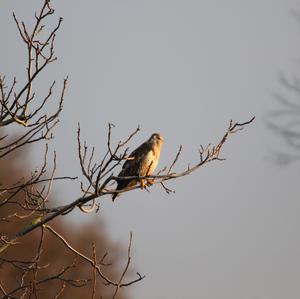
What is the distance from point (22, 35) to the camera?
3867 millimetres

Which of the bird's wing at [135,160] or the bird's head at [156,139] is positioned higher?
the bird's head at [156,139]

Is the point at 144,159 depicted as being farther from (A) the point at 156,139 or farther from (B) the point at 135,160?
(A) the point at 156,139

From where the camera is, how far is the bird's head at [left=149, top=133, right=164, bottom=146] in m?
7.20

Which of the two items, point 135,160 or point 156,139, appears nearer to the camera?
point 135,160

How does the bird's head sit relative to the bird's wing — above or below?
above

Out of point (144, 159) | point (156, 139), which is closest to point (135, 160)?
point (144, 159)

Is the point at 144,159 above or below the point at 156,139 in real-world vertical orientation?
below

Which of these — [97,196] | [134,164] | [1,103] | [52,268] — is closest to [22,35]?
[1,103]

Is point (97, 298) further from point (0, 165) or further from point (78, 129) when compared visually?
point (78, 129)

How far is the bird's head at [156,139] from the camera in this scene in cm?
720

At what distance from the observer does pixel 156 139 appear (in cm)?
727

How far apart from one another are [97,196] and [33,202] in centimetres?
87

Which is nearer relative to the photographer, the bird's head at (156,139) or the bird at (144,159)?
the bird at (144,159)

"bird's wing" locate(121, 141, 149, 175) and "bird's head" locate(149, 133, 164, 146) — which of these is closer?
"bird's wing" locate(121, 141, 149, 175)
